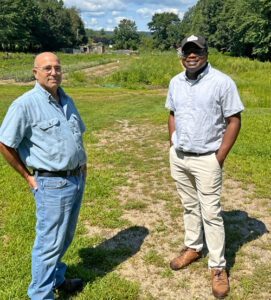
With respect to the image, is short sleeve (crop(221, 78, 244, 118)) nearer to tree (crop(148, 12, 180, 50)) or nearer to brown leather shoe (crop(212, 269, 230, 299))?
brown leather shoe (crop(212, 269, 230, 299))

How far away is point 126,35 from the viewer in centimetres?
12794

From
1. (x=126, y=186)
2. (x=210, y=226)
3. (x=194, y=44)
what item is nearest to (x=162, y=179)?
(x=126, y=186)

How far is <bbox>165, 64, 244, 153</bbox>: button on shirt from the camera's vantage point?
2.53 metres

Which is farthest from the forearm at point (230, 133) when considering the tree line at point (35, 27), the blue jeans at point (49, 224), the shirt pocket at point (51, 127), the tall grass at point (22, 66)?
the tree line at point (35, 27)

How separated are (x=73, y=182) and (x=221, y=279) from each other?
5.49 feet

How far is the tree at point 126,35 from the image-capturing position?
123m

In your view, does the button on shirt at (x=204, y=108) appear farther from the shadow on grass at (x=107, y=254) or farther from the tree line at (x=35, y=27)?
the tree line at (x=35, y=27)

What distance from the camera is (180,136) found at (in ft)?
9.14

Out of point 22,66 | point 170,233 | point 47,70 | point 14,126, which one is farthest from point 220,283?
point 22,66

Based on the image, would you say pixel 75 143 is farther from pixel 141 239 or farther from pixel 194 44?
pixel 141 239

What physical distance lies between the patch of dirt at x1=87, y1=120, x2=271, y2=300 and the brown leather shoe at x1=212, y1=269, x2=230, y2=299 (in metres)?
0.09

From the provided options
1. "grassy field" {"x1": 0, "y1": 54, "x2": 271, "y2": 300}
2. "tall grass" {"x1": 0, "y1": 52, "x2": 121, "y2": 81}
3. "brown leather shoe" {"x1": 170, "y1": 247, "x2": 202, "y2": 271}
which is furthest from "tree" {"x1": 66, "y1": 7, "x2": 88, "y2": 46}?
"brown leather shoe" {"x1": 170, "y1": 247, "x2": 202, "y2": 271}

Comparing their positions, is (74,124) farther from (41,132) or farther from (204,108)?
(204,108)

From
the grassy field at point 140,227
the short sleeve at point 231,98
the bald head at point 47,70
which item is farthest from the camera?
the grassy field at point 140,227
